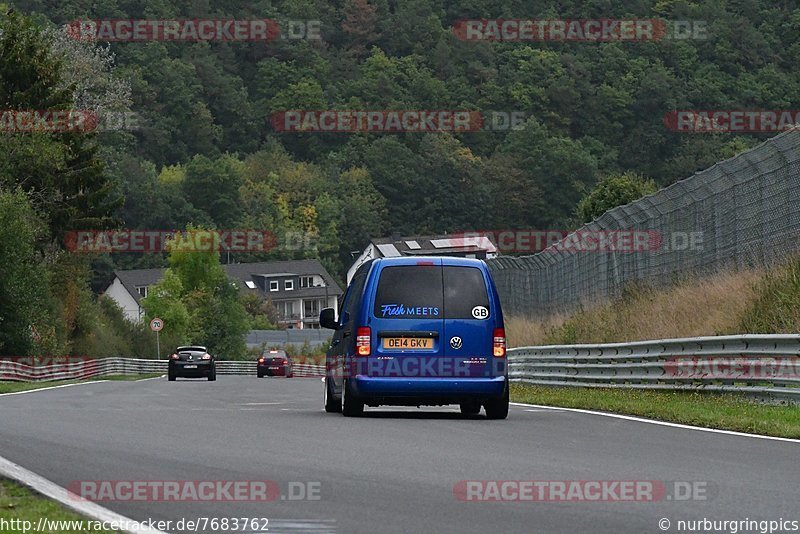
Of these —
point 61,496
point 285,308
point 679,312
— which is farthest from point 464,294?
point 285,308

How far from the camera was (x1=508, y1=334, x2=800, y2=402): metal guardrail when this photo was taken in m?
18.1

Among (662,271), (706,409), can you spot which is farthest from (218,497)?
(662,271)

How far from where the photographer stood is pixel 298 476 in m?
10.6

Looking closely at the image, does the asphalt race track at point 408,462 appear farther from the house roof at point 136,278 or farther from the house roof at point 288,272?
the house roof at point 288,272

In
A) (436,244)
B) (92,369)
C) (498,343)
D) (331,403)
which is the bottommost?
(92,369)

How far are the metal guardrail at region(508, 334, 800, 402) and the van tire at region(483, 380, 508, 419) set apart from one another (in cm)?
301

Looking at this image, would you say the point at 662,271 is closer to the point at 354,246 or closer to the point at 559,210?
the point at 559,210

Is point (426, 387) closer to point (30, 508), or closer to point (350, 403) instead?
point (350, 403)

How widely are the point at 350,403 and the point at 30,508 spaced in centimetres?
961

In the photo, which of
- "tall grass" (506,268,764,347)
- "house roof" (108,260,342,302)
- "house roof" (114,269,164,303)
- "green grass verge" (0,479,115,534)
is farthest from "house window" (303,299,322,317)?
"green grass verge" (0,479,115,534)

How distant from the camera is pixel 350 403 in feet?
59.5

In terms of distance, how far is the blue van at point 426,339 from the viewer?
58.4 ft

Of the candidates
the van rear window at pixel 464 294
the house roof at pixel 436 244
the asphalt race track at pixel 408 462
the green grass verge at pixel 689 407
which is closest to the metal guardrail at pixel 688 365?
the green grass verge at pixel 689 407

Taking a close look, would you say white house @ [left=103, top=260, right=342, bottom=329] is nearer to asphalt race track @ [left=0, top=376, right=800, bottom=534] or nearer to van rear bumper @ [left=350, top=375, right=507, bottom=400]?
van rear bumper @ [left=350, top=375, right=507, bottom=400]
